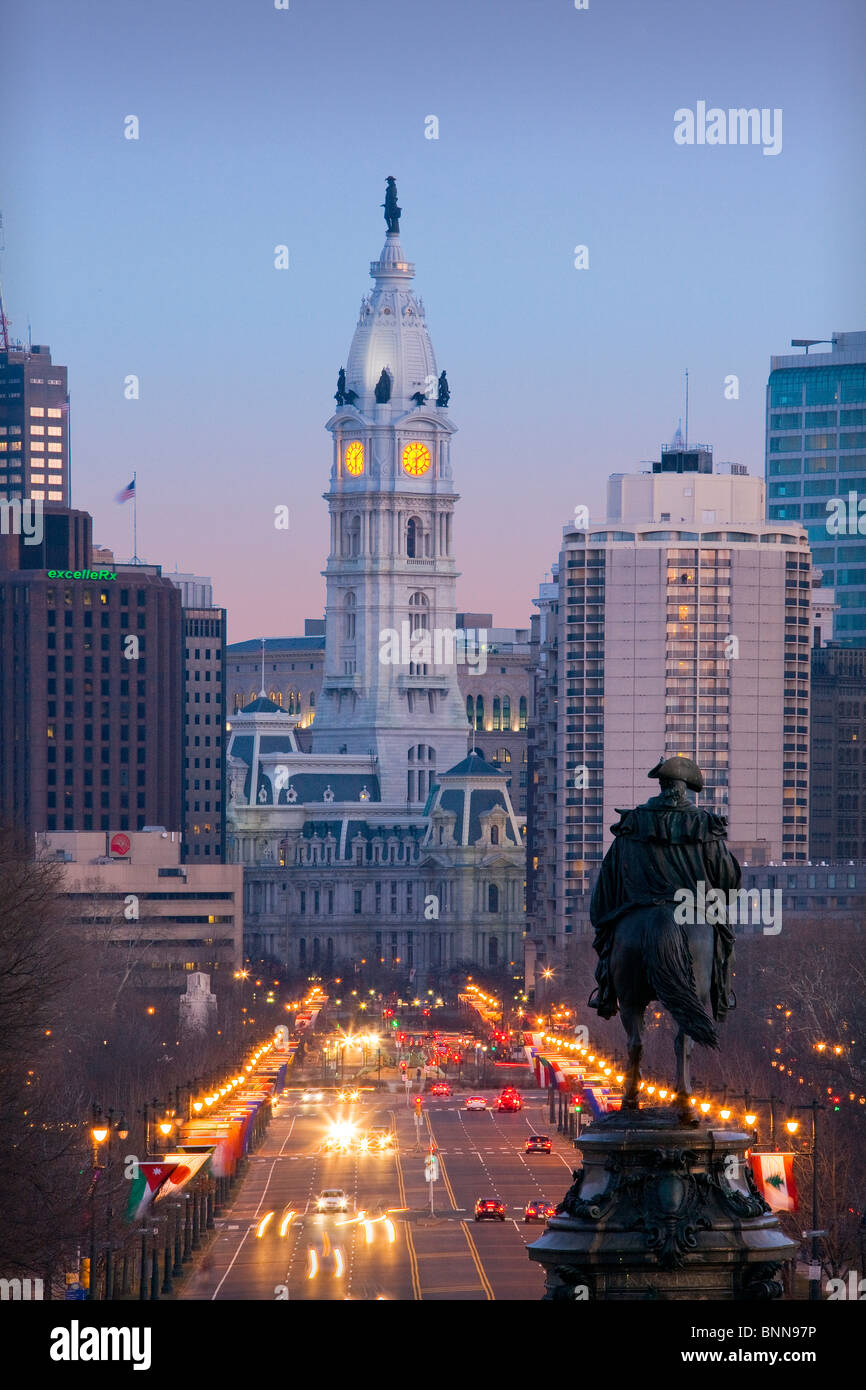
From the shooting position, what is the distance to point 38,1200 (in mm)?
62156

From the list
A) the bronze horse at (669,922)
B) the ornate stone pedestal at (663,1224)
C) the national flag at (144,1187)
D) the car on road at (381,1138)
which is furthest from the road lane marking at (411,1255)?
the ornate stone pedestal at (663,1224)

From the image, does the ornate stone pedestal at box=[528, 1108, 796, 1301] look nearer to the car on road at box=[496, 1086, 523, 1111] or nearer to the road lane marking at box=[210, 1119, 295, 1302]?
the road lane marking at box=[210, 1119, 295, 1302]

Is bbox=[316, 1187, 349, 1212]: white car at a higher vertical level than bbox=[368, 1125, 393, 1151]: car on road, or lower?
higher

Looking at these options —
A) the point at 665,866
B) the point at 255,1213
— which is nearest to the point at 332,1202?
the point at 255,1213

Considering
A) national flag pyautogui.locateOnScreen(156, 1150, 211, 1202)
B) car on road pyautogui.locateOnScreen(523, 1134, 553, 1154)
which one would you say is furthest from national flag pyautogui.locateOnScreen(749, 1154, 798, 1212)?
car on road pyautogui.locateOnScreen(523, 1134, 553, 1154)

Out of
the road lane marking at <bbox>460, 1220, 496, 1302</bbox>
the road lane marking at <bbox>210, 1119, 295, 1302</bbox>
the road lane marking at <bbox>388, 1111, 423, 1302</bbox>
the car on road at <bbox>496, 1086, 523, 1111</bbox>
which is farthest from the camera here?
the car on road at <bbox>496, 1086, 523, 1111</bbox>

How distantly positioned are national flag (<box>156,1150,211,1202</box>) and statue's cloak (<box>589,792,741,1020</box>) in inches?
1950

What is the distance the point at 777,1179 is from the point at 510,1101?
292 ft

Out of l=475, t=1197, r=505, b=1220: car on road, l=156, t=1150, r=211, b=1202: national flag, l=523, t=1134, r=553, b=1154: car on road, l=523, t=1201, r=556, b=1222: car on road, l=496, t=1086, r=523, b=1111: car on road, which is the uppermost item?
l=156, t=1150, r=211, b=1202: national flag

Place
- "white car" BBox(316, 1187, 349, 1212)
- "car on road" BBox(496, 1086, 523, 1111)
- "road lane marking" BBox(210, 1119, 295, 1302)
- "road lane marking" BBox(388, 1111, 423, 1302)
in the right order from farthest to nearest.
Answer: "car on road" BBox(496, 1086, 523, 1111) → "white car" BBox(316, 1187, 349, 1212) → "road lane marking" BBox(210, 1119, 295, 1302) → "road lane marking" BBox(388, 1111, 423, 1302)

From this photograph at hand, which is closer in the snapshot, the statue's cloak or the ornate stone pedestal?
the ornate stone pedestal

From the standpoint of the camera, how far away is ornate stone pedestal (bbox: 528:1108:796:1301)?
21516 millimetres

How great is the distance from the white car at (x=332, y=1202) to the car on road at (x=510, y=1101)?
48029 millimetres
